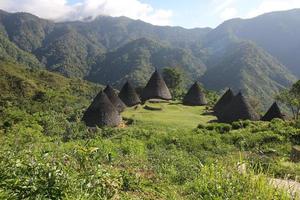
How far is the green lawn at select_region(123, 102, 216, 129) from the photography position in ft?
91.9

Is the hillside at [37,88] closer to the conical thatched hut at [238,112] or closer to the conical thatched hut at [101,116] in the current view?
the conical thatched hut at [101,116]

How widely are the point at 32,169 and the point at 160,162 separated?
4.50 meters

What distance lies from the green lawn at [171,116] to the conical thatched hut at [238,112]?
156cm

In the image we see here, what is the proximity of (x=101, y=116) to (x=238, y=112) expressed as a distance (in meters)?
9.75

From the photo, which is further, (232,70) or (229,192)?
(232,70)

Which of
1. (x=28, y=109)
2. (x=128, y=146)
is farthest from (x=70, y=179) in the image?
(x=28, y=109)

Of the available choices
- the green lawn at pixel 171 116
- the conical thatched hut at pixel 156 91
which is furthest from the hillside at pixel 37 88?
the green lawn at pixel 171 116

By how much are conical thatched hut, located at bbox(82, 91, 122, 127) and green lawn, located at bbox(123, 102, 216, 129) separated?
5.24 feet

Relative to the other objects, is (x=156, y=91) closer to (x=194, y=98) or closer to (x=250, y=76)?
(x=194, y=98)

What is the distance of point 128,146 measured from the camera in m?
11.7

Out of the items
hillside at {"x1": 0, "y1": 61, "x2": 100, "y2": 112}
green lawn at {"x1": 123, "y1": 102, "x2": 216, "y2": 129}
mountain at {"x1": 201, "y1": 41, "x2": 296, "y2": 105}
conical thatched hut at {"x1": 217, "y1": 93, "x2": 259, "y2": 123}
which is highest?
conical thatched hut at {"x1": 217, "y1": 93, "x2": 259, "y2": 123}

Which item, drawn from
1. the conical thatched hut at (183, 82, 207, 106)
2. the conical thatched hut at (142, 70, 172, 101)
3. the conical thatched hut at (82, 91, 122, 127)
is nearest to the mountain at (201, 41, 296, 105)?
the conical thatched hut at (183, 82, 207, 106)

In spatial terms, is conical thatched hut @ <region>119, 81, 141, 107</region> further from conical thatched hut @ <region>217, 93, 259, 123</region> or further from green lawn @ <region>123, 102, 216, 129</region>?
conical thatched hut @ <region>217, 93, 259, 123</region>

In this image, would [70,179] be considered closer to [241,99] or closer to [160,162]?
[160,162]
